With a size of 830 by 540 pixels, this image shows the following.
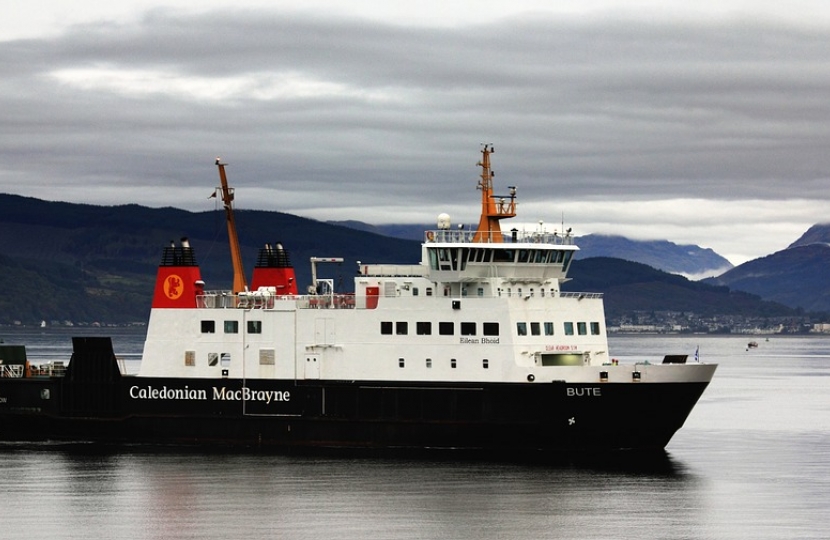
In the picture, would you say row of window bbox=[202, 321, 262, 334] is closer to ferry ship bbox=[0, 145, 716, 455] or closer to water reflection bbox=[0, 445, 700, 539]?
ferry ship bbox=[0, 145, 716, 455]

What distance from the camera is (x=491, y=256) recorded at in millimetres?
46000

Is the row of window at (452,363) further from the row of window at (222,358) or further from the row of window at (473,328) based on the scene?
the row of window at (222,358)

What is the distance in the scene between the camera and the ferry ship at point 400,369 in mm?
44531

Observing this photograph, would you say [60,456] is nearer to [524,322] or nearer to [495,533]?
[524,322]

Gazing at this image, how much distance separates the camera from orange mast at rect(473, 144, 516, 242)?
155 ft

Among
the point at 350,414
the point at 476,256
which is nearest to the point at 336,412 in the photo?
the point at 350,414

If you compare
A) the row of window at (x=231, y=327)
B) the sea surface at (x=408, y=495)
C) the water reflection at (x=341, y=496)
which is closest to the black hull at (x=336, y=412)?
the sea surface at (x=408, y=495)

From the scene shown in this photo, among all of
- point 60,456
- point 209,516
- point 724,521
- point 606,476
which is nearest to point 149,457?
point 60,456

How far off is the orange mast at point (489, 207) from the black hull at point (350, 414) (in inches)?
218

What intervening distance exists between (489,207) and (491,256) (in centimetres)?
226

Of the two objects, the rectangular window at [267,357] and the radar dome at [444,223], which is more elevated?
the radar dome at [444,223]

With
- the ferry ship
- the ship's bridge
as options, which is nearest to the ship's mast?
the ferry ship

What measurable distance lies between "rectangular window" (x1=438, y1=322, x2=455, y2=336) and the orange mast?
134 inches

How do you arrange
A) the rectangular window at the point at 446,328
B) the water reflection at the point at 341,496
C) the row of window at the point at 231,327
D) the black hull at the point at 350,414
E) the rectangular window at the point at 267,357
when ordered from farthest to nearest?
the row of window at the point at 231,327 → the rectangular window at the point at 267,357 → the rectangular window at the point at 446,328 → the black hull at the point at 350,414 → the water reflection at the point at 341,496
